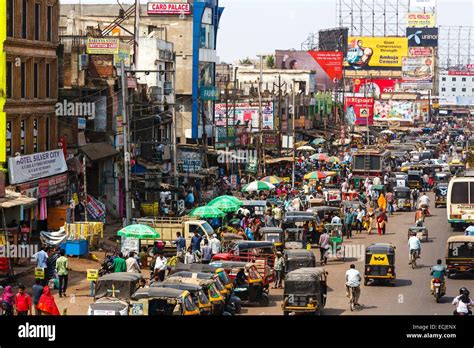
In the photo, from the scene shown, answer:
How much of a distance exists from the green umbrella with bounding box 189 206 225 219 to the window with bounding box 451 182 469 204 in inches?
458

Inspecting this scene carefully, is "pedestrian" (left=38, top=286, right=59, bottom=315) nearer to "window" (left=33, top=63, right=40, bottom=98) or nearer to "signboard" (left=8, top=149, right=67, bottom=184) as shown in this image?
"signboard" (left=8, top=149, right=67, bottom=184)

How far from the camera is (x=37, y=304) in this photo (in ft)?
82.0

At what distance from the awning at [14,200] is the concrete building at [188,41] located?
36.2 metres

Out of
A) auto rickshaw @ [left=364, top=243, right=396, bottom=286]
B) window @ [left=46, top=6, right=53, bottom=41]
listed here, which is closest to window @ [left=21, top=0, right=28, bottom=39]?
window @ [left=46, top=6, right=53, bottom=41]

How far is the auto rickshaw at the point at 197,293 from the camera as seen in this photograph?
2503cm

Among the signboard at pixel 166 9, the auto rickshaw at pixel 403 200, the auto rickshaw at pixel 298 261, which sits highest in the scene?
the signboard at pixel 166 9

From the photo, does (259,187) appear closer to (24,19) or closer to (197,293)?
(24,19)

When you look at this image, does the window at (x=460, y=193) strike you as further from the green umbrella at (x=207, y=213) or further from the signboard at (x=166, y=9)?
the signboard at (x=166, y=9)

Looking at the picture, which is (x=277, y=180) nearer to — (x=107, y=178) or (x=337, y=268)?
(x=107, y=178)

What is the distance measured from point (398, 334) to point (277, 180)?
4560cm

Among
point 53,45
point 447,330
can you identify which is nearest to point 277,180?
point 53,45

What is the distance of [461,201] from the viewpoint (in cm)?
4797

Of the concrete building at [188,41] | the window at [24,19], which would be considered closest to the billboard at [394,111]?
the concrete building at [188,41]

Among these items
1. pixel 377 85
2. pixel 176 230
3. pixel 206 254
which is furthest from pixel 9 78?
pixel 377 85
